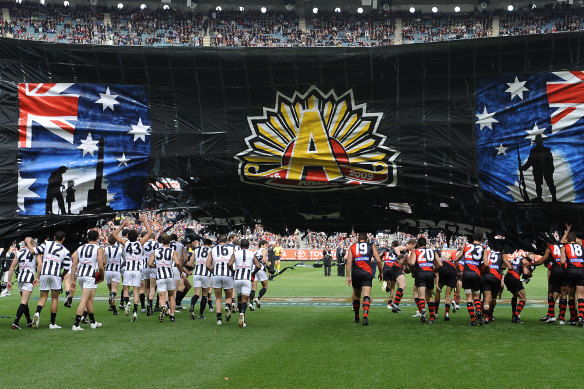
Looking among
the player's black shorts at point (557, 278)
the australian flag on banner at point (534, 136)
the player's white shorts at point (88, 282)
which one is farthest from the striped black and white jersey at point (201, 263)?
the player's black shorts at point (557, 278)

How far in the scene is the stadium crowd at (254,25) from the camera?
46.5 meters

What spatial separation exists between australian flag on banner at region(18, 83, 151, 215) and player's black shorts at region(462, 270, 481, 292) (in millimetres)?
6973

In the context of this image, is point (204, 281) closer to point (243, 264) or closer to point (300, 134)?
point (243, 264)

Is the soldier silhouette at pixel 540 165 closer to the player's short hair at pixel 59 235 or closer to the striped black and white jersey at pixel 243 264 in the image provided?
the striped black and white jersey at pixel 243 264

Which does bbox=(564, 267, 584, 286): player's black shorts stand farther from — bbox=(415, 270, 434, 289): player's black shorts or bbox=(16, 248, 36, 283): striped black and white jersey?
bbox=(16, 248, 36, 283): striped black and white jersey

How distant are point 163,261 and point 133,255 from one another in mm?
1241

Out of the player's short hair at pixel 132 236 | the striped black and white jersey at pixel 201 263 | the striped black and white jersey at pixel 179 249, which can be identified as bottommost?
the striped black and white jersey at pixel 201 263

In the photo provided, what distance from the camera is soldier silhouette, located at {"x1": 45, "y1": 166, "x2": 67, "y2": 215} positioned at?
10.4m

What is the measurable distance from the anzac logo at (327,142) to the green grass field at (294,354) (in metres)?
2.77

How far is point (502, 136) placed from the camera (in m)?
9.99

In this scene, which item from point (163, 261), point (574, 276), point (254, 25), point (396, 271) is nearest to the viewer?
point (574, 276)

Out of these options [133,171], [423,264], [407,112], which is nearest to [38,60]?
[133,171]

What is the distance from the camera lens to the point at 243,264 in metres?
13.4

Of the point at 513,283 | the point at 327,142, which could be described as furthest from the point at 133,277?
the point at 513,283
